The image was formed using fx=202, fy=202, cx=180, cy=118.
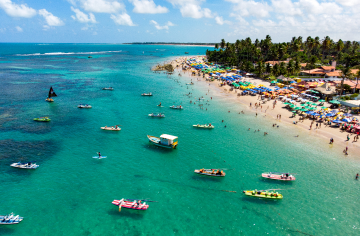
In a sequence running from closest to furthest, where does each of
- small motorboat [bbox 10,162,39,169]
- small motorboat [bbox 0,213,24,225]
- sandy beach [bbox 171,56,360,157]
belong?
small motorboat [bbox 0,213,24,225] < small motorboat [bbox 10,162,39,169] < sandy beach [bbox 171,56,360,157]

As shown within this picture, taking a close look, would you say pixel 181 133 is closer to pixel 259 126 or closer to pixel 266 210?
pixel 259 126

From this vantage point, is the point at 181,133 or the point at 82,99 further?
the point at 82,99

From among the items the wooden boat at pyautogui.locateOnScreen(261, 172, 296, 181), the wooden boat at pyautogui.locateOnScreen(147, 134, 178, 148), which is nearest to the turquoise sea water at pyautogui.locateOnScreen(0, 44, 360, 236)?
the wooden boat at pyautogui.locateOnScreen(261, 172, 296, 181)

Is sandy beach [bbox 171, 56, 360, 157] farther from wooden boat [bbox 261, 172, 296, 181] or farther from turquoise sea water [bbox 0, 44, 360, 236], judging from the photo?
wooden boat [bbox 261, 172, 296, 181]

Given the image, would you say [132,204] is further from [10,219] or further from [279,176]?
[279,176]

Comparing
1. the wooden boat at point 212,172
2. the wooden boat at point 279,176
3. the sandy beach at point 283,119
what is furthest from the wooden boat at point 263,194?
the sandy beach at point 283,119

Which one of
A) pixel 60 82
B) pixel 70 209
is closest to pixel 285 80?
pixel 70 209
